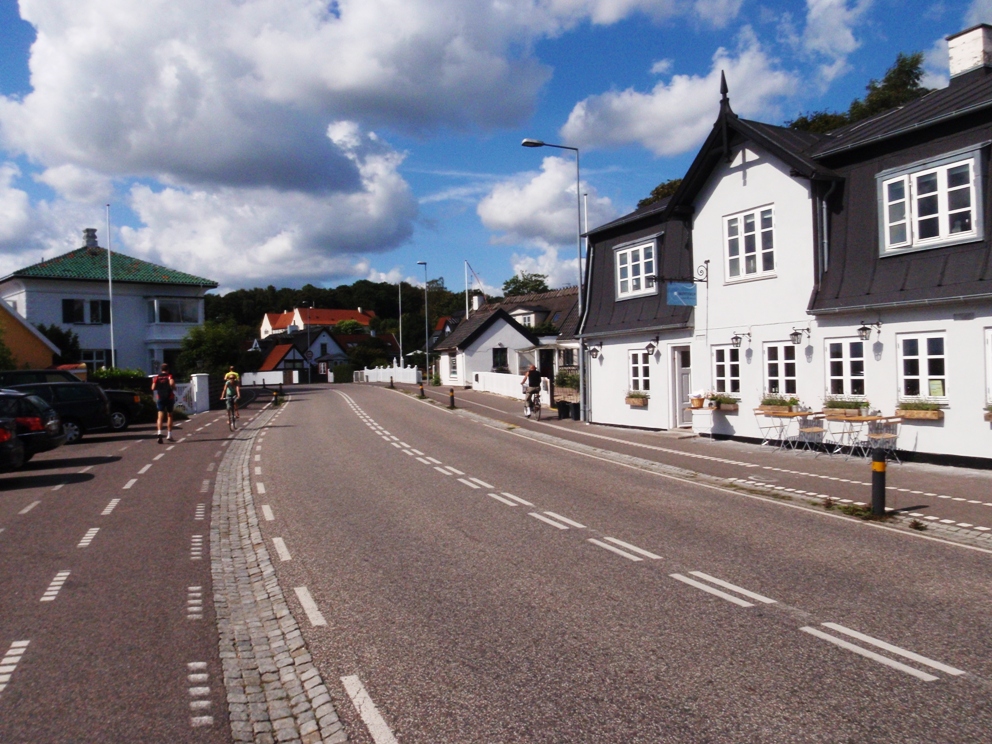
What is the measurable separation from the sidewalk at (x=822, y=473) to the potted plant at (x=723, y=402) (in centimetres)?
83

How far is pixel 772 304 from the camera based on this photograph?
18.7 meters

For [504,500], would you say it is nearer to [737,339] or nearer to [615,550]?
[615,550]

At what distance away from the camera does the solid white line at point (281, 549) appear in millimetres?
8775

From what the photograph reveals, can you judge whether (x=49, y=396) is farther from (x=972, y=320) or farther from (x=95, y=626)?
(x=972, y=320)

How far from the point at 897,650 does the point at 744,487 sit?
25.5 feet

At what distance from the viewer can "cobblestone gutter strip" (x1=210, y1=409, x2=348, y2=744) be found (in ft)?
15.2

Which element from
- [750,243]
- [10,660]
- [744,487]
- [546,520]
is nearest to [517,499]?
[546,520]

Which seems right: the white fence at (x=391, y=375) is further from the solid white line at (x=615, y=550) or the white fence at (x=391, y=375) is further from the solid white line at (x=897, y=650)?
the solid white line at (x=897, y=650)

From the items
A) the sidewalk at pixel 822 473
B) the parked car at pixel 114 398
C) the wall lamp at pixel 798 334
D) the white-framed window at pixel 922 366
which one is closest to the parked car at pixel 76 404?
the parked car at pixel 114 398

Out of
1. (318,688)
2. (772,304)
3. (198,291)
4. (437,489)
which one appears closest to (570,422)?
(772,304)

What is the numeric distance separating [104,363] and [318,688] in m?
46.7

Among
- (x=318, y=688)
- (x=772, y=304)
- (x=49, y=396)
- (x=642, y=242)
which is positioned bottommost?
(x=318, y=688)

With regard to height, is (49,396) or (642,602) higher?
(49,396)

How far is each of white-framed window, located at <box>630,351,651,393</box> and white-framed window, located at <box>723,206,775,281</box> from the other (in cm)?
446
